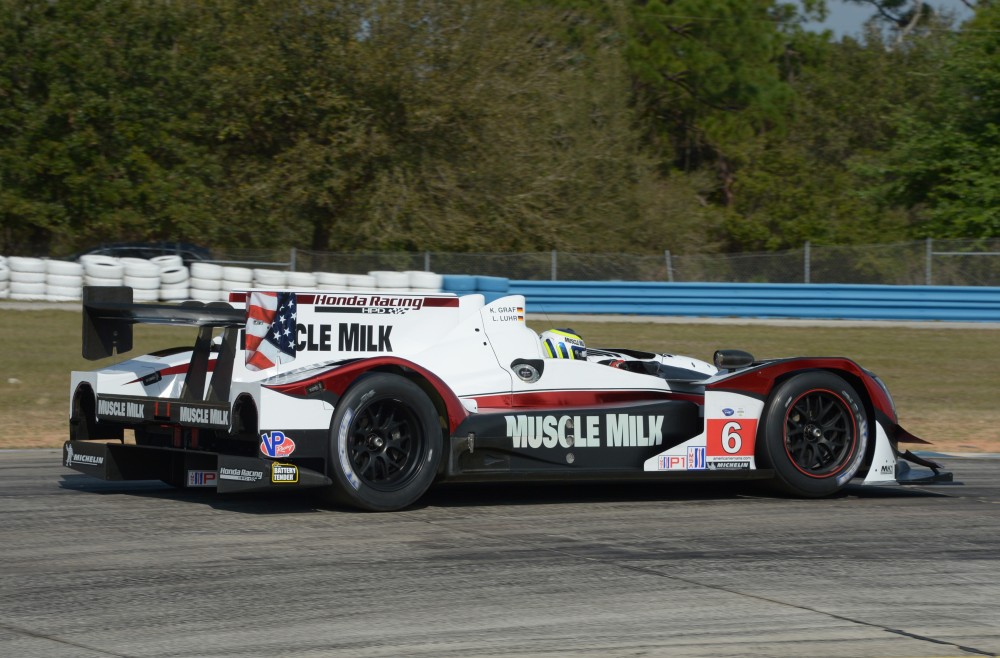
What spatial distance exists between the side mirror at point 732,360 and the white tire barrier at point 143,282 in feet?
56.8

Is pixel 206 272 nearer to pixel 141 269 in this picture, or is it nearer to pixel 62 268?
pixel 141 269

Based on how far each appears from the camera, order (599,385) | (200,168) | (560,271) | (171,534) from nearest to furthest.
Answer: (171,534), (599,385), (560,271), (200,168)

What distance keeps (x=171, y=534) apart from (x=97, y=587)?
1157mm

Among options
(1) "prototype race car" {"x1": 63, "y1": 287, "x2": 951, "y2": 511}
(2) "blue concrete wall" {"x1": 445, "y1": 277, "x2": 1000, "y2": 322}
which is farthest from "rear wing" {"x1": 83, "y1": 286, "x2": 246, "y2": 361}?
(2) "blue concrete wall" {"x1": 445, "y1": 277, "x2": 1000, "y2": 322}

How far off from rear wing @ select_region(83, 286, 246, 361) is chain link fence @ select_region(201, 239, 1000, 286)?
61.5 feet

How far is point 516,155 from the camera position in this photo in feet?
106

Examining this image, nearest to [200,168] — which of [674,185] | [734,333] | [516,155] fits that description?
[516,155]

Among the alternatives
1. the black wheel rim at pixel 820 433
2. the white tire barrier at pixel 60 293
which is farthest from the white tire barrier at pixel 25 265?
the black wheel rim at pixel 820 433

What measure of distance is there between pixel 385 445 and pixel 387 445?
11 millimetres

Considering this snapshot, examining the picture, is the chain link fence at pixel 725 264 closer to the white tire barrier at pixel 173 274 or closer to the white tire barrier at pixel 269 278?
the white tire barrier at pixel 173 274

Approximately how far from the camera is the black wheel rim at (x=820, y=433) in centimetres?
811

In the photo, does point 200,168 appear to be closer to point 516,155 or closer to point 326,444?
point 516,155

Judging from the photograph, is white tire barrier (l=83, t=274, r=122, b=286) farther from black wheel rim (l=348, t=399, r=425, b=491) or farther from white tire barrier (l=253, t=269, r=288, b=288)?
black wheel rim (l=348, t=399, r=425, b=491)

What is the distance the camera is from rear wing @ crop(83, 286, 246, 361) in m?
7.40
